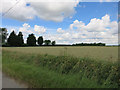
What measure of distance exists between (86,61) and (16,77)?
120 inches

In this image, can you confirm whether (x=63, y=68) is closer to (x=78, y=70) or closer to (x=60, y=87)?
(x=78, y=70)

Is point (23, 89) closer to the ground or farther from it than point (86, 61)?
closer to the ground

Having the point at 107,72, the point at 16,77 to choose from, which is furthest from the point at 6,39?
the point at 107,72

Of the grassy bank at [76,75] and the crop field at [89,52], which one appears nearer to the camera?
the grassy bank at [76,75]

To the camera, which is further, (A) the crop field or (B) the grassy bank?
(A) the crop field

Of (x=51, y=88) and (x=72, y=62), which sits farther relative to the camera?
(x=72, y=62)

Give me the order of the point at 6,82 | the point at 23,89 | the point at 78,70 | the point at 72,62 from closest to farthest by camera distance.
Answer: the point at 23,89 < the point at 6,82 < the point at 78,70 < the point at 72,62

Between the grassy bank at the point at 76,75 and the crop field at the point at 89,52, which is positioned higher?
the crop field at the point at 89,52

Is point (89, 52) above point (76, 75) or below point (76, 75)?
above

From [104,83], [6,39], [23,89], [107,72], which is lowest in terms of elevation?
[23,89]

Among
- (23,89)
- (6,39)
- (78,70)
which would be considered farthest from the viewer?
(6,39)

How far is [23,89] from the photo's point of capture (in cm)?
332

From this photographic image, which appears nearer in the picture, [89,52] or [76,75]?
[76,75]

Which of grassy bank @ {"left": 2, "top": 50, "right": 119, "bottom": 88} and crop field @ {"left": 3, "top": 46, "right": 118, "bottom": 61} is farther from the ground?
crop field @ {"left": 3, "top": 46, "right": 118, "bottom": 61}
